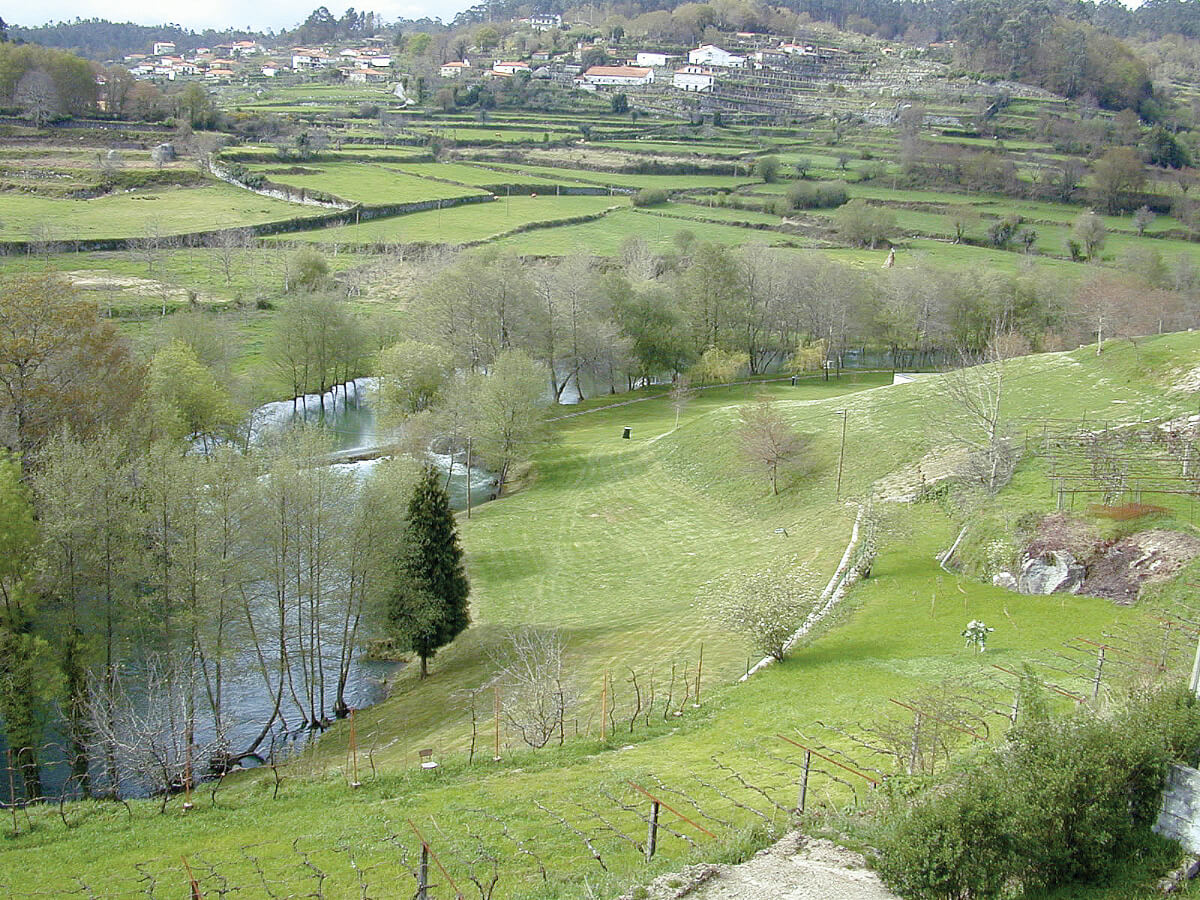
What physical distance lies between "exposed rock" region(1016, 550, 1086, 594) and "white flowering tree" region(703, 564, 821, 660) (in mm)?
6902

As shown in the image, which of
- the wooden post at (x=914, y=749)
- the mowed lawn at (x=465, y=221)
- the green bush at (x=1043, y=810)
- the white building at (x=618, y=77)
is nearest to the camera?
the green bush at (x=1043, y=810)

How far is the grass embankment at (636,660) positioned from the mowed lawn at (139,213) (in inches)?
2262

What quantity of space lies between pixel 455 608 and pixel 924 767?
19.8m

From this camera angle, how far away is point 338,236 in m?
102

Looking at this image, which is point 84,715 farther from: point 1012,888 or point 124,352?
point 1012,888

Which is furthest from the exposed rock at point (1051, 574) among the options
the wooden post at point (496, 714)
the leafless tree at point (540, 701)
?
the wooden post at point (496, 714)

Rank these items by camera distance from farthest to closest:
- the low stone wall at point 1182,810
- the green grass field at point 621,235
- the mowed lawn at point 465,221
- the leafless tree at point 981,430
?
the mowed lawn at point 465,221 → the green grass field at point 621,235 → the leafless tree at point 981,430 → the low stone wall at point 1182,810

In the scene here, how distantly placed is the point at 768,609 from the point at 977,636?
5693mm

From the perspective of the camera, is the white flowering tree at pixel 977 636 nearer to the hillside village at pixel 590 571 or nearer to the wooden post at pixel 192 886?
the hillside village at pixel 590 571

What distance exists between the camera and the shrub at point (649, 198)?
12319 cm

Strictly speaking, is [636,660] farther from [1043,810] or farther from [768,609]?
[1043,810]

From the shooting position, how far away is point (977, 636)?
2655 cm

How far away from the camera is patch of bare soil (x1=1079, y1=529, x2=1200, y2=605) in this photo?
28.3 metres

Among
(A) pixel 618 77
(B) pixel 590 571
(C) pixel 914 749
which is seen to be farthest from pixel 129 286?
(A) pixel 618 77
